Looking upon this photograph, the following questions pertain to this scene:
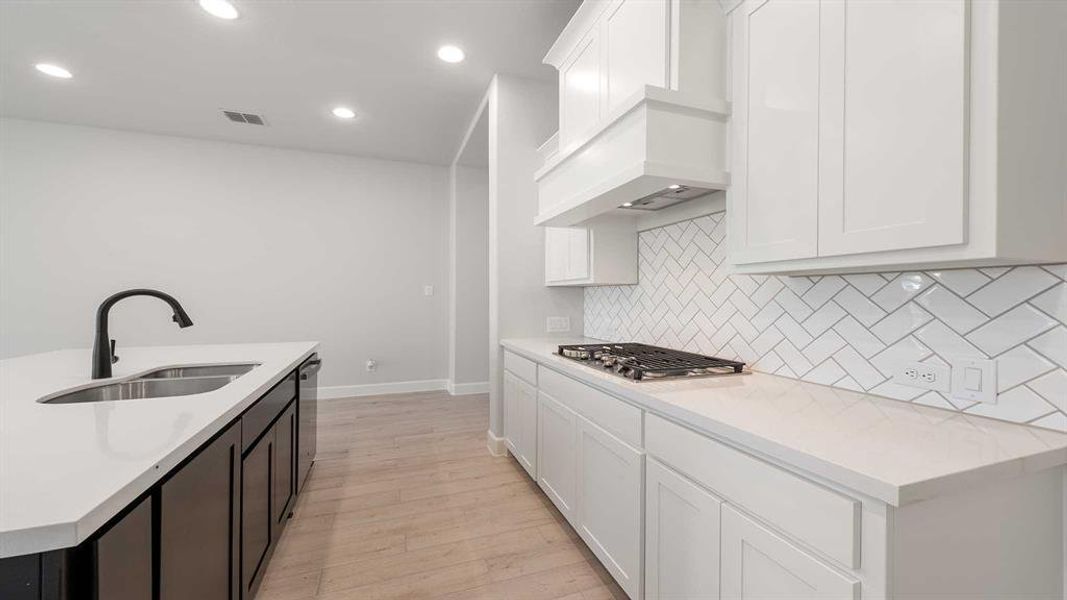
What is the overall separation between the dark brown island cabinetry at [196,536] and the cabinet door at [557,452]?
1280 millimetres

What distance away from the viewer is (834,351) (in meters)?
1.49

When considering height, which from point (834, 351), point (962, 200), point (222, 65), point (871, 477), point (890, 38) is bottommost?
point (871, 477)

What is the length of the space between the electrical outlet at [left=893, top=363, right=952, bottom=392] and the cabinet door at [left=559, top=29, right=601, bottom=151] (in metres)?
1.48

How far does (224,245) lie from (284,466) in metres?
3.57

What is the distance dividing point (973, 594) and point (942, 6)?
1262mm

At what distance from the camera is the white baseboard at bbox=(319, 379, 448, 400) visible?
15.8 ft

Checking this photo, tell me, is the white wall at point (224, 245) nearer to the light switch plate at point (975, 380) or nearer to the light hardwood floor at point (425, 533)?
the light hardwood floor at point (425, 533)

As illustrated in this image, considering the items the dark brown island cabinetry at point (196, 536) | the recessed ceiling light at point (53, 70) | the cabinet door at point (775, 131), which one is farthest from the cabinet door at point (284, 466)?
the recessed ceiling light at point (53, 70)

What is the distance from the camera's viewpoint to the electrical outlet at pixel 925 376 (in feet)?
3.92

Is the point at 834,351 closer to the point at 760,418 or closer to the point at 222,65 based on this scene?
the point at 760,418

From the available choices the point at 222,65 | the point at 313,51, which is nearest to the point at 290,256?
the point at 222,65

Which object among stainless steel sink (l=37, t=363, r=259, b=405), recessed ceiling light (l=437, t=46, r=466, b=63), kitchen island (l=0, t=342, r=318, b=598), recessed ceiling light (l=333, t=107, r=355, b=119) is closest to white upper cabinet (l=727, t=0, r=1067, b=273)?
kitchen island (l=0, t=342, r=318, b=598)

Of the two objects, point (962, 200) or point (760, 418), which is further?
point (760, 418)

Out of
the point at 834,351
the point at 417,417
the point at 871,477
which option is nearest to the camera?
the point at 871,477
